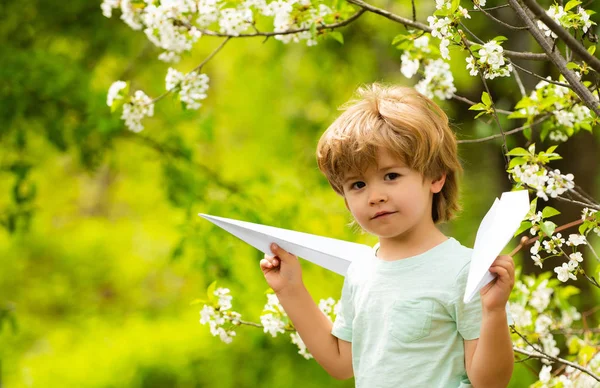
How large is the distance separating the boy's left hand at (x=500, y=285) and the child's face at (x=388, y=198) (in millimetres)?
289

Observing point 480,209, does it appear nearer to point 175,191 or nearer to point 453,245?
point 175,191

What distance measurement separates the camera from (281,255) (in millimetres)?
2117

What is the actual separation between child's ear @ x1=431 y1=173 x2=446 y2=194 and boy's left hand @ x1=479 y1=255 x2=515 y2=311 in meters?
0.37

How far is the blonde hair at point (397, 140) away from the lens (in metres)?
1.86

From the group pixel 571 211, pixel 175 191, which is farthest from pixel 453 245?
pixel 571 211

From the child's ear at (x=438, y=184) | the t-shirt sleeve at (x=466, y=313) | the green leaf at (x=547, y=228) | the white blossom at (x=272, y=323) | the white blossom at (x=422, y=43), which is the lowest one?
the white blossom at (x=272, y=323)

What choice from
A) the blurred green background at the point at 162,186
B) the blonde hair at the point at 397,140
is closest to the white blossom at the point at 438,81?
the blurred green background at the point at 162,186

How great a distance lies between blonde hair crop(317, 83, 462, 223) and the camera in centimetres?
186

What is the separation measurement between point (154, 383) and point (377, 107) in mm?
4779

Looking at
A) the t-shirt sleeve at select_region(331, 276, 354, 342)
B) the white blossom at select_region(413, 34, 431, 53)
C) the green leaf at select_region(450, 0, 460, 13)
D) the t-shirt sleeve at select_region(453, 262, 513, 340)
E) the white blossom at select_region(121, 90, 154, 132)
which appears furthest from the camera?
the white blossom at select_region(121, 90, 154, 132)

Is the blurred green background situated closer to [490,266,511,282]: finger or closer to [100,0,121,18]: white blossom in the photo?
[100,0,121,18]: white blossom

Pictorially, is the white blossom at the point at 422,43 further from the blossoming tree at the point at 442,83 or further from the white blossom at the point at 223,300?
the white blossom at the point at 223,300

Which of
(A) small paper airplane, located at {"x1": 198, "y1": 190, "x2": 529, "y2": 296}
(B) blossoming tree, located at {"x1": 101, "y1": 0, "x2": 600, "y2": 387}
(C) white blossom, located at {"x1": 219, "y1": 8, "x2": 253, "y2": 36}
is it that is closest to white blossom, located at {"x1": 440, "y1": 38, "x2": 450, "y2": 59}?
(B) blossoming tree, located at {"x1": 101, "y1": 0, "x2": 600, "y2": 387}

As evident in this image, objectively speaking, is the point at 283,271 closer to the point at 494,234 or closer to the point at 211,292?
the point at 211,292
